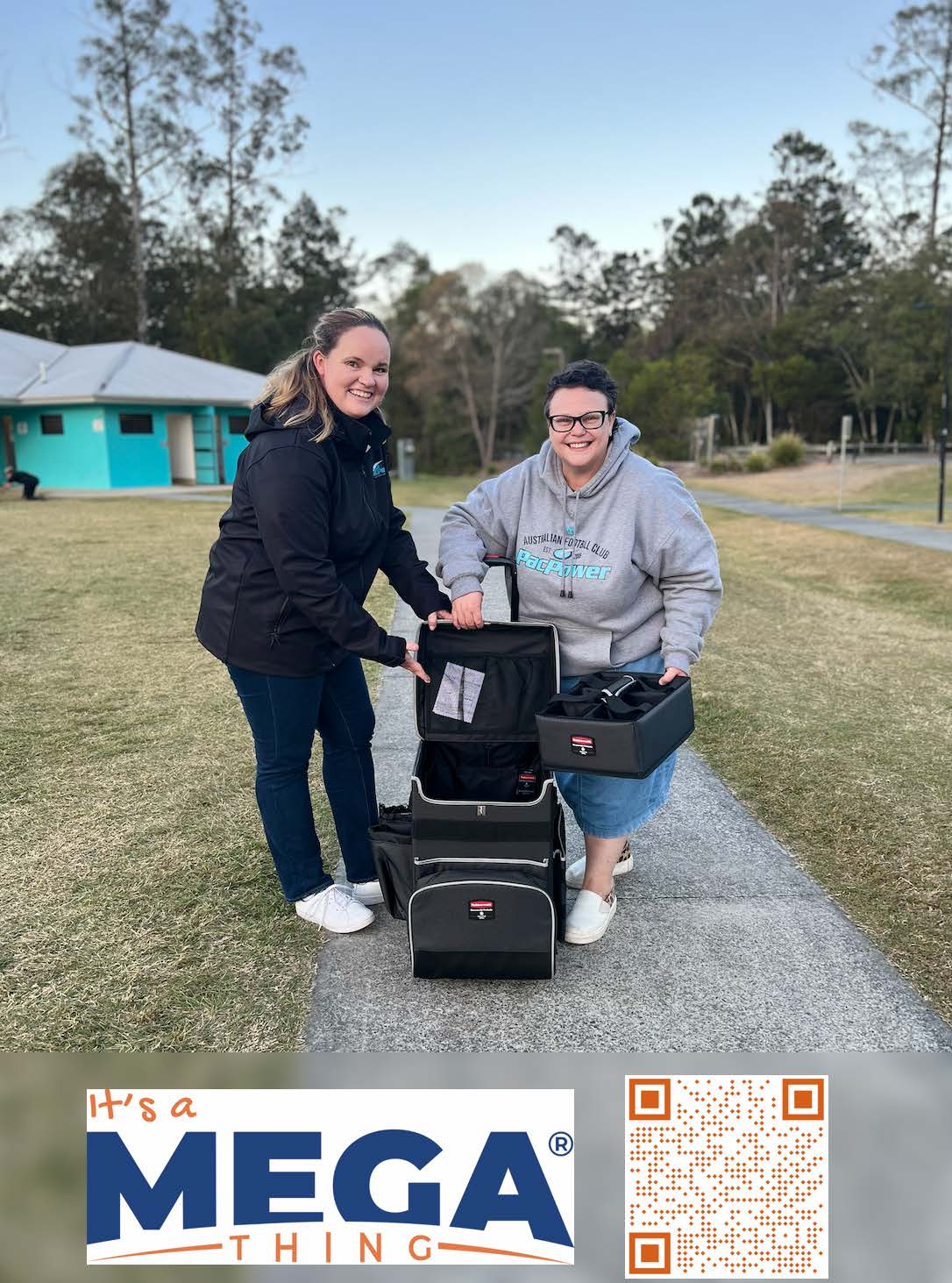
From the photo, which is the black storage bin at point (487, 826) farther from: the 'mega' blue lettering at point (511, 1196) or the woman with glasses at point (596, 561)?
the 'mega' blue lettering at point (511, 1196)

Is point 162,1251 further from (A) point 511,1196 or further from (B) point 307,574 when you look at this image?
(B) point 307,574

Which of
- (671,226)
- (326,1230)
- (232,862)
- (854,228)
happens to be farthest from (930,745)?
(671,226)

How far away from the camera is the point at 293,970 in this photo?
302 centimetres

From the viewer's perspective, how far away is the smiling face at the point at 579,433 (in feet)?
9.35

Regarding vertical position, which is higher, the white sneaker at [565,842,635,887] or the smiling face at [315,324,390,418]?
the smiling face at [315,324,390,418]

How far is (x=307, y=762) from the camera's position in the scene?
316 cm

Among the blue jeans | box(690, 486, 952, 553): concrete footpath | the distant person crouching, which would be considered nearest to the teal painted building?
the distant person crouching

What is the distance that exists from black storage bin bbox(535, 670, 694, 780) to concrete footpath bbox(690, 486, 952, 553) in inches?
498

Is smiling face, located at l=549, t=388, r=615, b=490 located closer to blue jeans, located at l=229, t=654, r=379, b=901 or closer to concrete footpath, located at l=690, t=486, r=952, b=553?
blue jeans, located at l=229, t=654, r=379, b=901

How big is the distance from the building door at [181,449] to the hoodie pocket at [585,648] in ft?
90.8

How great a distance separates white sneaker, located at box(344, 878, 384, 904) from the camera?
3428 mm

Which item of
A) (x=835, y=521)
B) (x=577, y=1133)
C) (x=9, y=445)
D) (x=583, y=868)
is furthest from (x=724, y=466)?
(x=577, y=1133)

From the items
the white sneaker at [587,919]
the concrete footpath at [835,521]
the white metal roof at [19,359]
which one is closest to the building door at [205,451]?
the white metal roof at [19,359]

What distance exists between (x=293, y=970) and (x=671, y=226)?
68920 millimetres
